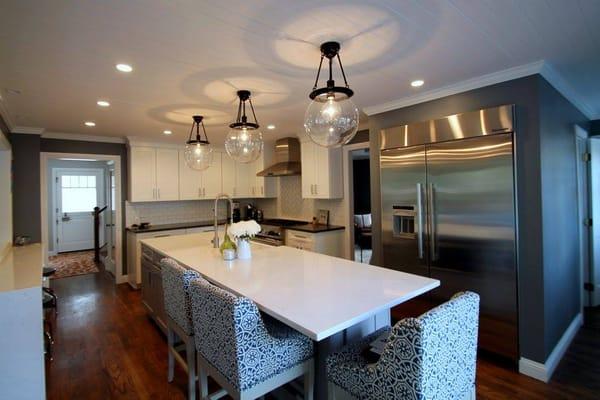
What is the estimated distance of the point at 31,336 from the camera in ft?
6.23

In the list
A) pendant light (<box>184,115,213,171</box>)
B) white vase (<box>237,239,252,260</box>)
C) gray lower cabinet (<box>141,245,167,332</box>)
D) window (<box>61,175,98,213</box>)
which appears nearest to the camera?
white vase (<box>237,239,252,260</box>)

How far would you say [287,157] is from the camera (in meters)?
5.23

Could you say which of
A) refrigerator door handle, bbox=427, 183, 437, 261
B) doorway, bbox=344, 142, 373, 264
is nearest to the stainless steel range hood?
doorway, bbox=344, 142, 373, 264

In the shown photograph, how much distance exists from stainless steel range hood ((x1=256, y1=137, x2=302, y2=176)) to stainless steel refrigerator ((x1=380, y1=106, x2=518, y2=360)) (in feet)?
7.18

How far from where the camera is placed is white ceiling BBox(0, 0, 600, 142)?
5.18ft

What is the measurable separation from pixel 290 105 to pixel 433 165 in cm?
158

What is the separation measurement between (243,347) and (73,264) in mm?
6738

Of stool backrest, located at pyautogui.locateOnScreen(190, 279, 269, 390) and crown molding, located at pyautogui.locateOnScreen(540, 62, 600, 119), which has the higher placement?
crown molding, located at pyautogui.locateOnScreen(540, 62, 600, 119)

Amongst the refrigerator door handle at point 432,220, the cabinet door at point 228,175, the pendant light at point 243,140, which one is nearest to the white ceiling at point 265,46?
the pendant light at point 243,140

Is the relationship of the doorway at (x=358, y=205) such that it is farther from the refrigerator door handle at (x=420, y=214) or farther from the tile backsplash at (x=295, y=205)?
the refrigerator door handle at (x=420, y=214)

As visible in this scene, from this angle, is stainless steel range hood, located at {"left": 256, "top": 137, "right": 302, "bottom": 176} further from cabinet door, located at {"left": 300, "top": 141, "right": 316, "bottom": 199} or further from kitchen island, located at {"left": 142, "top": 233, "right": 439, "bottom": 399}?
kitchen island, located at {"left": 142, "top": 233, "right": 439, "bottom": 399}

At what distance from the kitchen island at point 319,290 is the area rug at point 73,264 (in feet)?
14.8

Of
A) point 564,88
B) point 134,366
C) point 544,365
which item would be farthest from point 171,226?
point 564,88

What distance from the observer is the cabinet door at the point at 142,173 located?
15.9ft
